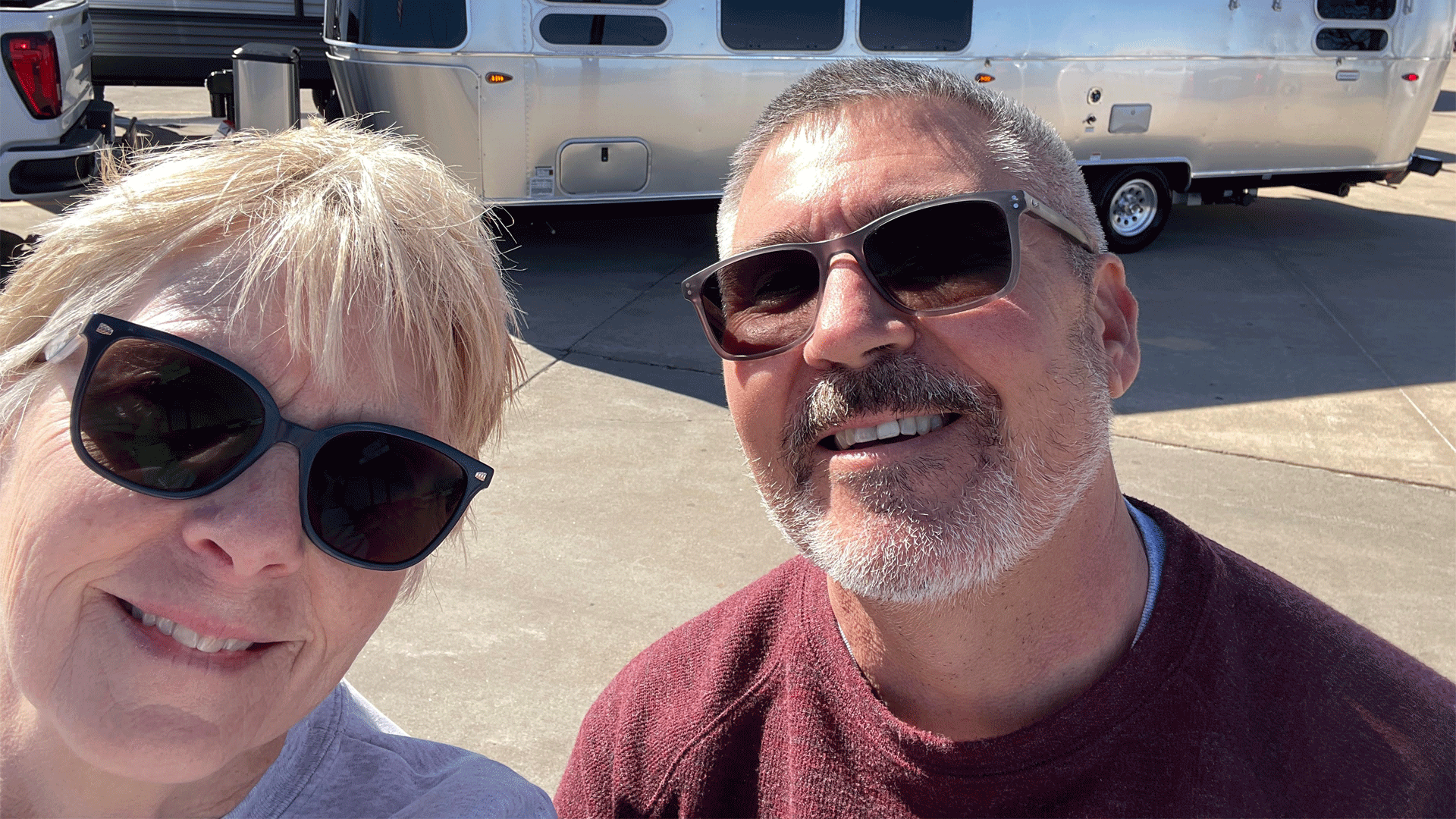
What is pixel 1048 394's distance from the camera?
170 centimetres

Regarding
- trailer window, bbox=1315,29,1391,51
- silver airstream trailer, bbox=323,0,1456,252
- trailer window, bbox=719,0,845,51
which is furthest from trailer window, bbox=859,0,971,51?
trailer window, bbox=1315,29,1391,51

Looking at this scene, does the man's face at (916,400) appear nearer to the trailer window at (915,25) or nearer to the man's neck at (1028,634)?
the man's neck at (1028,634)

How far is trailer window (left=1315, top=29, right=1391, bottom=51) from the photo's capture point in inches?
351

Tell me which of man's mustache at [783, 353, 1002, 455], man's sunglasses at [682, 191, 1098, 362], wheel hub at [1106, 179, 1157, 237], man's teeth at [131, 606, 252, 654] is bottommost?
wheel hub at [1106, 179, 1157, 237]

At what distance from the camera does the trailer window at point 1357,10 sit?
29.2 ft

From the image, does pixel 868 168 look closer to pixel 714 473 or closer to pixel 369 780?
pixel 369 780

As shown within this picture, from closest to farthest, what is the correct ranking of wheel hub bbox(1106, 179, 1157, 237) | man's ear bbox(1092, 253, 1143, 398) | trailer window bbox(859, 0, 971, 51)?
man's ear bbox(1092, 253, 1143, 398)
trailer window bbox(859, 0, 971, 51)
wheel hub bbox(1106, 179, 1157, 237)

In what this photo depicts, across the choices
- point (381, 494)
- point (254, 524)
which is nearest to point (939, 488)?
point (381, 494)

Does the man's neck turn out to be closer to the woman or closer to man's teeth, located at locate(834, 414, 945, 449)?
man's teeth, located at locate(834, 414, 945, 449)

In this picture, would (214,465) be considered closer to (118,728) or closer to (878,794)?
(118,728)

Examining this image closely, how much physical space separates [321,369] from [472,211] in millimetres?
357

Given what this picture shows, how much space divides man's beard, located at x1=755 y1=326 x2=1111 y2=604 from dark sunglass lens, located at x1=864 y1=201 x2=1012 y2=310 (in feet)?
0.35

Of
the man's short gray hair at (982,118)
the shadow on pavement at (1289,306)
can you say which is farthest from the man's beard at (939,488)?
the shadow on pavement at (1289,306)

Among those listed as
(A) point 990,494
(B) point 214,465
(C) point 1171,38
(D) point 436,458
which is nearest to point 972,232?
(A) point 990,494
